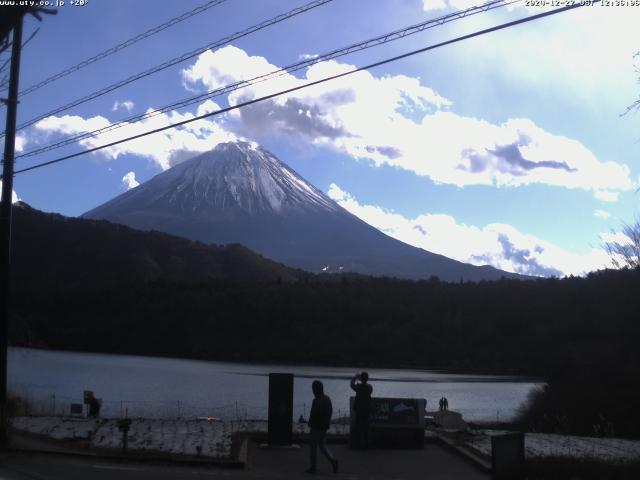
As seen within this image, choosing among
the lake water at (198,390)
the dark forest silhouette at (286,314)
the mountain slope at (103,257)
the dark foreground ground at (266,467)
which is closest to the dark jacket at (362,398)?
the dark foreground ground at (266,467)

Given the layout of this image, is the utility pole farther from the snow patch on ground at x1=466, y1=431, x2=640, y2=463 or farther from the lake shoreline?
the lake shoreline

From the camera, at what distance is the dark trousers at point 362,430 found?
15.0 metres

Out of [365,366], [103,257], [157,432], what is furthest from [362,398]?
[103,257]

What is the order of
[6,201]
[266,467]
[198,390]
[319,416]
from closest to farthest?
1. [319,416]
2. [266,467]
3. [6,201]
4. [198,390]

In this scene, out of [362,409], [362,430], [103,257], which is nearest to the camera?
[362,409]

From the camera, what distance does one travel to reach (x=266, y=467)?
44.7 ft

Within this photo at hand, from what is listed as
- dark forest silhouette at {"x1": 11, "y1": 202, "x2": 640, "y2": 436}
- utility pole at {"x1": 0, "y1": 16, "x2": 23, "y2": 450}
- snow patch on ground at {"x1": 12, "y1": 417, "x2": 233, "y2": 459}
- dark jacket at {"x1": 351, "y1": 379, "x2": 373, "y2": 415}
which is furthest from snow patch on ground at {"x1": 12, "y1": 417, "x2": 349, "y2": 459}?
dark forest silhouette at {"x1": 11, "y1": 202, "x2": 640, "y2": 436}

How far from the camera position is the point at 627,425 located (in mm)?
28906

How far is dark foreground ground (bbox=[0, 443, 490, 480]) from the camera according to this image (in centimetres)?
1243

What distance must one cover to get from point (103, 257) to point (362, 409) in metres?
126

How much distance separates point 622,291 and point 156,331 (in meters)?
77.5

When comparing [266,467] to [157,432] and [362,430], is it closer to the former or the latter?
[362,430]

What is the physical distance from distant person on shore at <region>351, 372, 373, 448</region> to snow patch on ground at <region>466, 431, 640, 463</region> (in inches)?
82.1

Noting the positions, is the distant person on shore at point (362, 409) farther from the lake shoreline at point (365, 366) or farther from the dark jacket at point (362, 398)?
the lake shoreline at point (365, 366)
